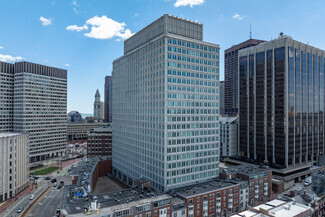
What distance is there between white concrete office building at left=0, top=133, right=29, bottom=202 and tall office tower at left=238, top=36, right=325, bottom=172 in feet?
424

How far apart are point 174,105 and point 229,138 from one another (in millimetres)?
85845

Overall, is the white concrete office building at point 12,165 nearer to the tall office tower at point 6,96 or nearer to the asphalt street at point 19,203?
the asphalt street at point 19,203

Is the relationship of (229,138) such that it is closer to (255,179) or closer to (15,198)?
(255,179)

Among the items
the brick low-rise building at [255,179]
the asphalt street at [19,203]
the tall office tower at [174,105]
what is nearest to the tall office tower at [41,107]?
the asphalt street at [19,203]

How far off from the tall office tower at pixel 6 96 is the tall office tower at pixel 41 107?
4317 millimetres

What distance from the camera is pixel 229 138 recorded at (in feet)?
518

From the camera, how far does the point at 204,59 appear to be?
3728 inches

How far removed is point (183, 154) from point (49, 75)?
148 m

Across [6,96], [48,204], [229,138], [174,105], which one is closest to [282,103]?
[229,138]

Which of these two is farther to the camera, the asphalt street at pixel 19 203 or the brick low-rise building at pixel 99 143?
the brick low-rise building at pixel 99 143

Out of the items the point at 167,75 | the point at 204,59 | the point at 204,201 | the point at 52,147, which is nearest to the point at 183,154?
the point at 204,201

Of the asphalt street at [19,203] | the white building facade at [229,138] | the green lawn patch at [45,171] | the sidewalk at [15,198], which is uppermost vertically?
the white building facade at [229,138]

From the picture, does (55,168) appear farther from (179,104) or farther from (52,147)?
(179,104)

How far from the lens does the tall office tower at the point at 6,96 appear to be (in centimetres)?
16675
